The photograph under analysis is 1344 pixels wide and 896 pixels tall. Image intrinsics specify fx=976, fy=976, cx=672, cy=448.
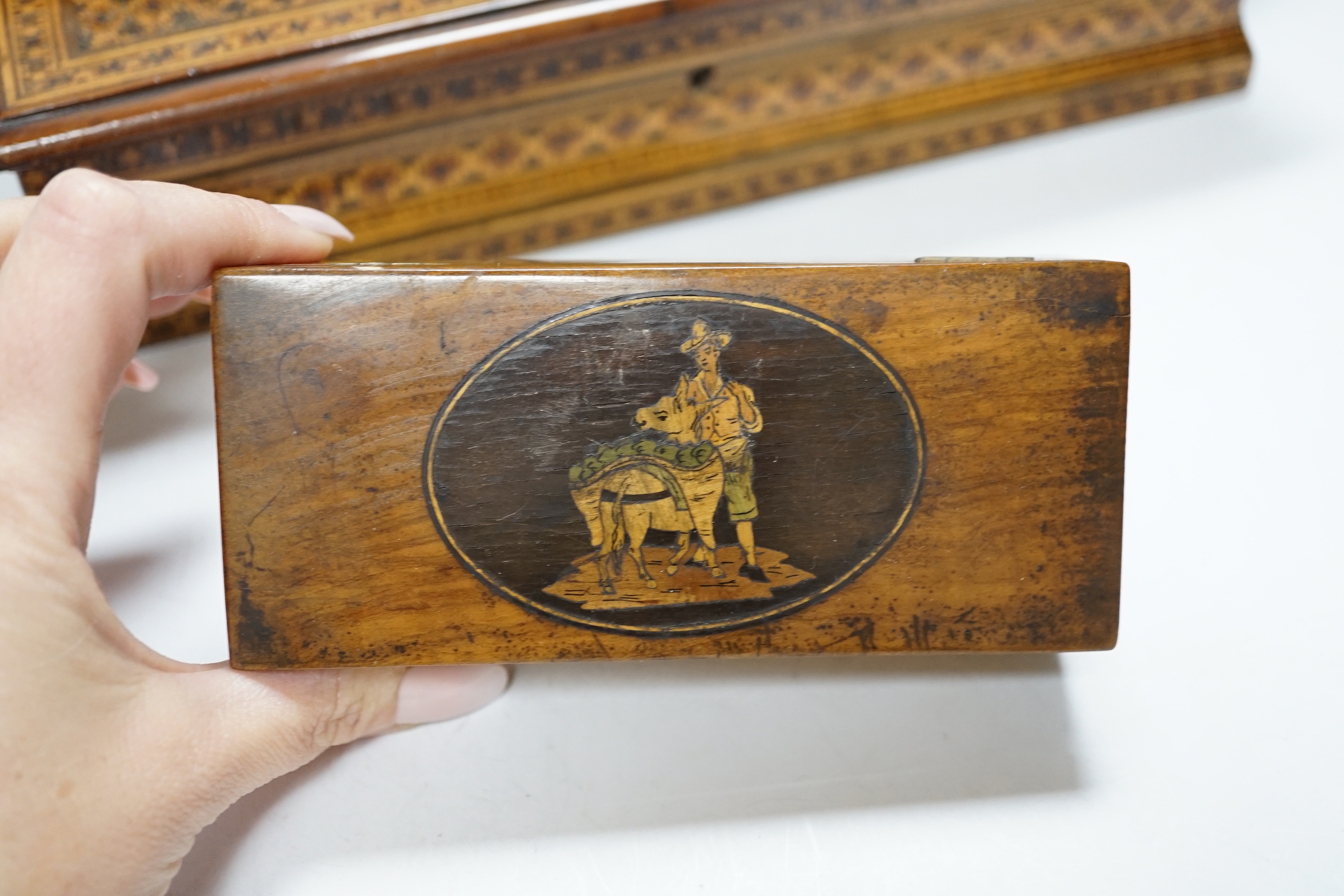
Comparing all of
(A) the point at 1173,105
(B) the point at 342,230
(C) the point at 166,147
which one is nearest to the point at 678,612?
(B) the point at 342,230

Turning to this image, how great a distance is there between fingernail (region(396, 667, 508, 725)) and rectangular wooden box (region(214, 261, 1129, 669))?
0.16 meters

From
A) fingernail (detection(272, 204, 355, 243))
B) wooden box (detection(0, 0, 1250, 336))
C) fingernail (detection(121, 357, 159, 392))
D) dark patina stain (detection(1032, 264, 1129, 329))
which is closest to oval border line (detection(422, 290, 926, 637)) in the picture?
dark patina stain (detection(1032, 264, 1129, 329))

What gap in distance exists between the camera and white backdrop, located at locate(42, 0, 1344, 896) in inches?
58.6

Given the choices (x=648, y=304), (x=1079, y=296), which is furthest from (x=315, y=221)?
(x=1079, y=296)

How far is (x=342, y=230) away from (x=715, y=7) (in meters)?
0.75

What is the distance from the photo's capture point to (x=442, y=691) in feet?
5.03

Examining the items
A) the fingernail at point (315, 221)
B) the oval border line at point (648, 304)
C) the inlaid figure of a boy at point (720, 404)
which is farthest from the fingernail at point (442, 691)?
the fingernail at point (315, 221)

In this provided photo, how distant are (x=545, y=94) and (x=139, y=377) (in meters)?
0.89

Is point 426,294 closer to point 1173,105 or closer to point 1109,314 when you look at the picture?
point 1109,314

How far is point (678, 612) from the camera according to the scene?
53.8 inches

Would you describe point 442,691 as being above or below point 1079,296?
below

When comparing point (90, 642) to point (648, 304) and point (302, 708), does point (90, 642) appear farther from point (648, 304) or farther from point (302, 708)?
point (648, 304)

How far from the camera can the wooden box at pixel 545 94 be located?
164cm

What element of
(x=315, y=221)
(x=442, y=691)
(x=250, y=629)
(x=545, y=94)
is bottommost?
(x=442, y=691)
